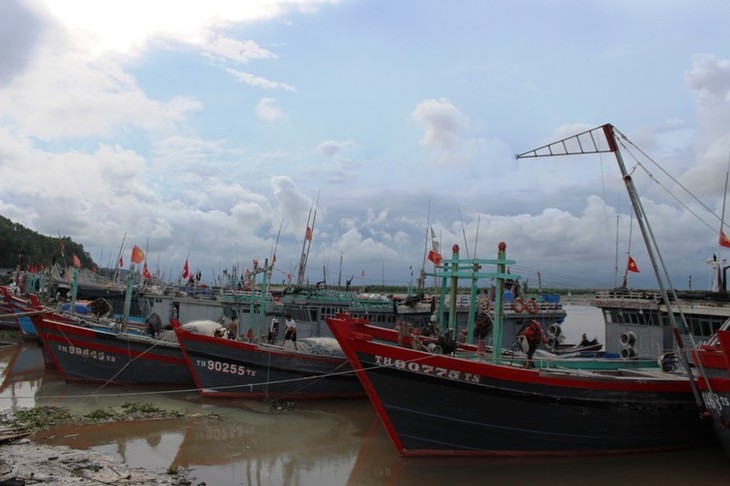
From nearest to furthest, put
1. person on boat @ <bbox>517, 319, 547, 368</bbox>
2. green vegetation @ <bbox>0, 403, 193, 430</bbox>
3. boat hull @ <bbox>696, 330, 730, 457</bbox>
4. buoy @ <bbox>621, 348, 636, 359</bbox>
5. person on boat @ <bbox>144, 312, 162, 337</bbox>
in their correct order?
1. boat hull @ <bbox>696, 330, 730, 457</bbox>
2. person on boat @ <bbox>517, 319, 547, 368</bbox>
3. green vegetation @ <bbox>0, 403, 193, 430</bbox>
4. buoy @ <bbox>621, 348, 636, 359</bbox>
5. person on boat @ <bbox>144, 312, 162, 337</bbox>

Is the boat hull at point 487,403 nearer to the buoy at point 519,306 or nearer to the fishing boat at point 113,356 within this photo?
the buoy at point 519,306

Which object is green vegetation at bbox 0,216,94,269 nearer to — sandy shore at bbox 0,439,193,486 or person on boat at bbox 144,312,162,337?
person on boat at bbox 144,312,162,337

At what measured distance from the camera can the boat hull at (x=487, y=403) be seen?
12211mm

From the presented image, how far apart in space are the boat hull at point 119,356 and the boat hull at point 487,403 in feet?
30.9

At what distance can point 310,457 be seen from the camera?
13.1 m

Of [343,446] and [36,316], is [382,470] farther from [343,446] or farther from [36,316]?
[36,316]

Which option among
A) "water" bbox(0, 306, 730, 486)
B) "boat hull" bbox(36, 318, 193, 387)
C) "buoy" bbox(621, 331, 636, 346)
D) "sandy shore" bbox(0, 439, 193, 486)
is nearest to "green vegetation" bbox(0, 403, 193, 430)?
"water" bbox(0, 306, 730, 486)

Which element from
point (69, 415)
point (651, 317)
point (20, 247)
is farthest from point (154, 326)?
point (20, 247)

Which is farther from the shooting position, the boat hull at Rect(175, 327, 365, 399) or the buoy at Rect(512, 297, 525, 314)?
the boat hull at Rect(175, 327, 365, 399)

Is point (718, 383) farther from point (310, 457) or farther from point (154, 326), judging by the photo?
point (154, 326)

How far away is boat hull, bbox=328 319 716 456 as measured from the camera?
1221 centimetres

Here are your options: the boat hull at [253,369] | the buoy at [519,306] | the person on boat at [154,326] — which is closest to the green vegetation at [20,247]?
the person on boat at [154,326]

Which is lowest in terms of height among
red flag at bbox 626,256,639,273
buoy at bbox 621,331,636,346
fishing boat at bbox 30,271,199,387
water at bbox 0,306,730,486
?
water at bbox 0,306,730,486

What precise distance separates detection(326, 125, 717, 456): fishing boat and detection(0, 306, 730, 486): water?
0.41 meters
